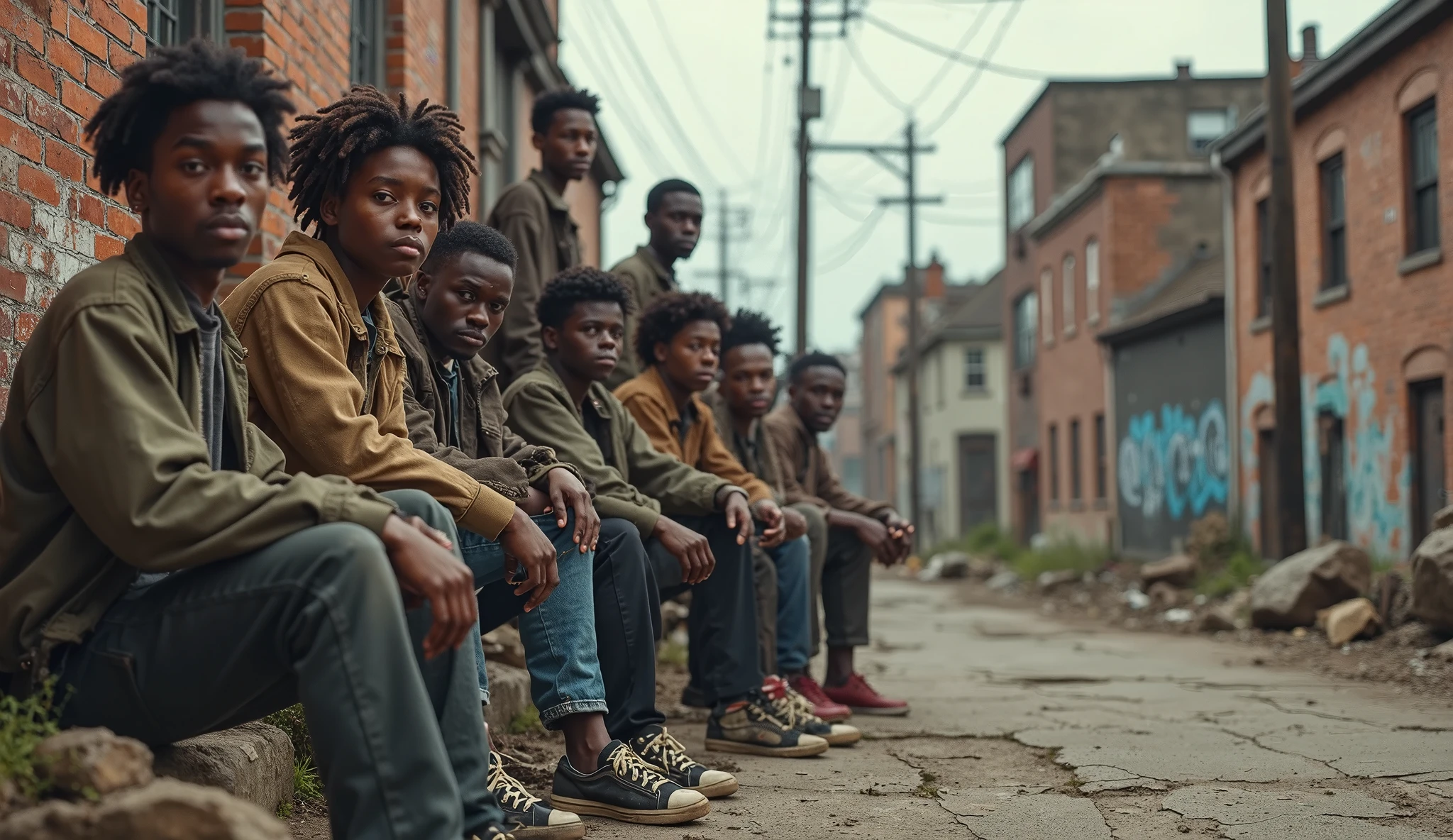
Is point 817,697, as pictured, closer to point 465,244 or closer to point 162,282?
point 465,244

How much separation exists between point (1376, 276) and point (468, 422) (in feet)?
44.2

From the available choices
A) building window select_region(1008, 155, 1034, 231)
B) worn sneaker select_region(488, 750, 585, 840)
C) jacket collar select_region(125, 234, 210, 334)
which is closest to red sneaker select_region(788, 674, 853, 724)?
worn sneaker select_region(488, 750, 585, 840)

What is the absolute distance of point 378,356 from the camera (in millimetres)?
3332

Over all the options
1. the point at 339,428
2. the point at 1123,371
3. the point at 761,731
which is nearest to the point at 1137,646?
the point at 761,731

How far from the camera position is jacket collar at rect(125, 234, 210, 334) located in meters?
2.46

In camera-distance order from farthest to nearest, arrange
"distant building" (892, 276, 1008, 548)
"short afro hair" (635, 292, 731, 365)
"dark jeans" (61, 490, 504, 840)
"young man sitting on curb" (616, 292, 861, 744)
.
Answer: "distant building" (892, 276, 1008, 548) < "short afro hair" (635, 292, 731, 365) < "young man sitting on curb" (616, 292, 861, 744) < "dark jeans" (61, 490, 504, 840)

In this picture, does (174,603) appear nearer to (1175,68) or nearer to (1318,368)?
(1318,368)

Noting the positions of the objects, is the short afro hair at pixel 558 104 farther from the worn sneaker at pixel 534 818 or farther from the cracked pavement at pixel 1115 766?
the worn sneaker at pixel 534 818

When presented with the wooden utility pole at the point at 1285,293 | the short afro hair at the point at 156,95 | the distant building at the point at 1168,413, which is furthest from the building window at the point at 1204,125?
the short afro hair at the point at 156,95

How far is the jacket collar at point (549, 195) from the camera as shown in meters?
6.05

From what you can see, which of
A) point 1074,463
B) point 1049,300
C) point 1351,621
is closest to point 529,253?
point 1351,621

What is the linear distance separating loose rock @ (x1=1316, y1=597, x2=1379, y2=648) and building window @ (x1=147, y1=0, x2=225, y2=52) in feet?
26.8

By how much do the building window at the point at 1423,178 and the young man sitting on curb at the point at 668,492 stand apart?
37.7 feet

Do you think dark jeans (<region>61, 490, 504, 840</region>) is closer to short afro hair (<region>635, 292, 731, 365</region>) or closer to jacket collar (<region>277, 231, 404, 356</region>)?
jacket collar (<region>277, 231, 404, 356</region>)
